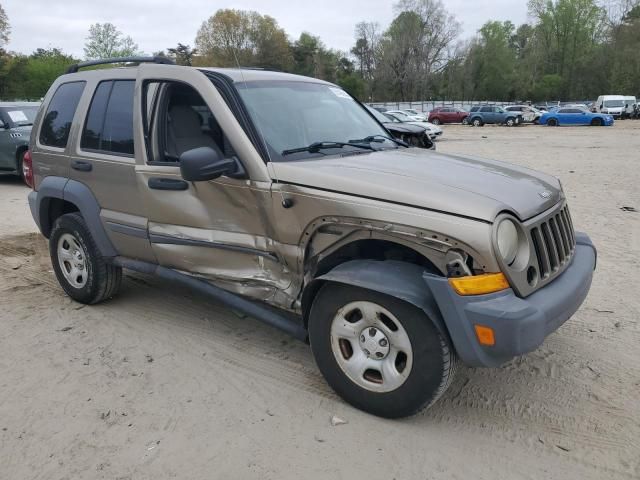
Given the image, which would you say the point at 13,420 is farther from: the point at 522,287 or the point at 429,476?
the point at 522,287

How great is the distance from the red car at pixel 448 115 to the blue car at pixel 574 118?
22.6 feet

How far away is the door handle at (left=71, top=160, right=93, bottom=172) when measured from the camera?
4332mm

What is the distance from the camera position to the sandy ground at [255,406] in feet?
9.00

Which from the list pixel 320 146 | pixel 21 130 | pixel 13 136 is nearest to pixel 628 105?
pixel 21 130

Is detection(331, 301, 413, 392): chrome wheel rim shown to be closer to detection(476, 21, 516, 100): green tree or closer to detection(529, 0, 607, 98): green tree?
detection(476, 21, 516, 100): green tree

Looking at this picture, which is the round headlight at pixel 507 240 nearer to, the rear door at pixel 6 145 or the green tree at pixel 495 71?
the rear door at pixel 6 145

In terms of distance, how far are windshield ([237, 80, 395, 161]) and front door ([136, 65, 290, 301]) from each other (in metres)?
0.18

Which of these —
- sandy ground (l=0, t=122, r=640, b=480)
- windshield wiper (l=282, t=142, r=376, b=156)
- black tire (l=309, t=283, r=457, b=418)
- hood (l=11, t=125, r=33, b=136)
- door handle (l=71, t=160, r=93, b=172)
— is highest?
windshield wiper (l=282, t=142, r=376, b=156)

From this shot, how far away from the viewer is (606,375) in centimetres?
351

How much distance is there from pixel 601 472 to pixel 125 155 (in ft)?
11.9

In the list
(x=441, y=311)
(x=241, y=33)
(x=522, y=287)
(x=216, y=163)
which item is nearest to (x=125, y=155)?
(x=216, y=163)

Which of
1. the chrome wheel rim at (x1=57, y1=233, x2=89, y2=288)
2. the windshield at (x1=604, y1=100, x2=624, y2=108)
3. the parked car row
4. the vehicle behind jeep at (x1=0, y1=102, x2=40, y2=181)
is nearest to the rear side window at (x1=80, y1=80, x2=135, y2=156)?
the chrome wheel rim at (x1=57, y1=233, x2=89, y2=288)

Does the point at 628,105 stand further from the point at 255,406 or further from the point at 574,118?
the point at 255,406

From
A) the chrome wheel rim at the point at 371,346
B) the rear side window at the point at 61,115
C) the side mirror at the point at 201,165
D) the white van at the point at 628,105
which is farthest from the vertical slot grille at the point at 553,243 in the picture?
the white van at the point at 628,105
